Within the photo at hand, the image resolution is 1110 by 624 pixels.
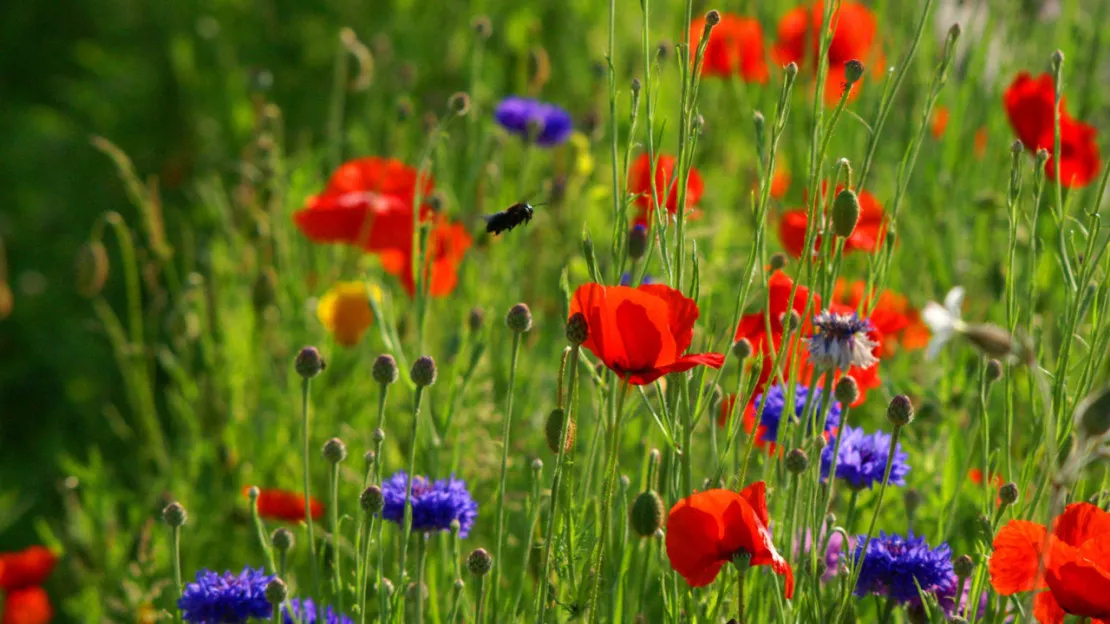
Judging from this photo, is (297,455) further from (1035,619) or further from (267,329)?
(1035,619)

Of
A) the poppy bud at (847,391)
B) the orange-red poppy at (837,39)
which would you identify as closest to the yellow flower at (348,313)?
the orange-red poppy at (837,39)

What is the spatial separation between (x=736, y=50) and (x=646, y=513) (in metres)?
1.54

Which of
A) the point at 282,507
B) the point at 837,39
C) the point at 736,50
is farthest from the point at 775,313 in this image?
the point at 736,50

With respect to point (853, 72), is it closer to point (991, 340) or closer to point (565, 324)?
point (565, 324)

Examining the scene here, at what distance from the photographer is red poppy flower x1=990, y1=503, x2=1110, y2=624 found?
0.86m

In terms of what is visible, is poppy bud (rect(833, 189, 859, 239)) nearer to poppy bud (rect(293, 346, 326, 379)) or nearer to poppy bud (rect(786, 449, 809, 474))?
poppy bud (rect(786, 449, 809, 474))

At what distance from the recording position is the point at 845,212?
3.23 ft

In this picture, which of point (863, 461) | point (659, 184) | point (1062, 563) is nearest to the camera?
point (1062, 563)

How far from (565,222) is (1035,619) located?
1248 millimetres

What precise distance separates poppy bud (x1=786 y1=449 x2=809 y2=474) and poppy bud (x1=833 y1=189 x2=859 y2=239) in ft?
0.54

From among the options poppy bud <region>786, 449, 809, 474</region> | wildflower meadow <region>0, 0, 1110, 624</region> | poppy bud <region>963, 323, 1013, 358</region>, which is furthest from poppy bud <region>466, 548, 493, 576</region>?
poppy bud <region>963, 323, 1013, 358</region>

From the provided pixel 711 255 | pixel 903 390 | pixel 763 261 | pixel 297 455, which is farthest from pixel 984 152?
pixel 763 261

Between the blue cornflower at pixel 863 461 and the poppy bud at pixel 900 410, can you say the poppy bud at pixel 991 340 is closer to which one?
the poppy bud at pixel 900 410

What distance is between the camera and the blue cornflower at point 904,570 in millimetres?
1074
